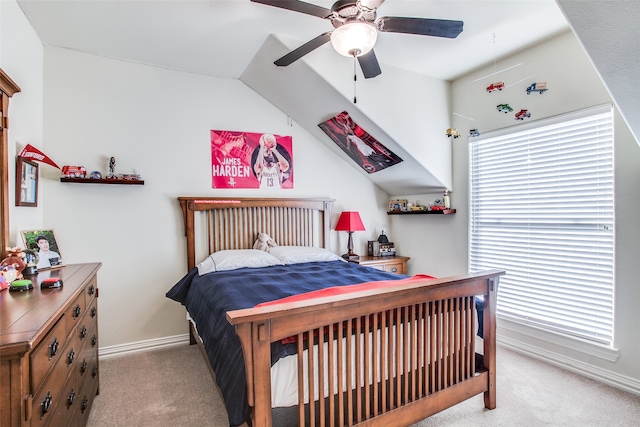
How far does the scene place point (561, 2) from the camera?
1.27 meters

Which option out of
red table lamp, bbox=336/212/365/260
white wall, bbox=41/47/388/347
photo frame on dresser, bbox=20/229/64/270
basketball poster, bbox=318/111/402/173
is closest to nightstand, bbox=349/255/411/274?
red table lamp, bbox=336/212/365/260

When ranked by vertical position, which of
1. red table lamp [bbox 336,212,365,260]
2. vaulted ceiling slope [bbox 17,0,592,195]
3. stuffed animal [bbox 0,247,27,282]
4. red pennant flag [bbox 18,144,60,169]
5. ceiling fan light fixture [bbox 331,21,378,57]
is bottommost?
stuffed animal [bbox 0,247,27,282]

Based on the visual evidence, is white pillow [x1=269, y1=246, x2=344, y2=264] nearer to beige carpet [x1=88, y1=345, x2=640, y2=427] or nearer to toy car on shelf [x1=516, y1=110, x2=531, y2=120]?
beige carpet [x1=88, y1=345, x2=640, y2=427]

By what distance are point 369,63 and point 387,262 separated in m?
2.38

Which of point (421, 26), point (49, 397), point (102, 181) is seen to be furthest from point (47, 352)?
point (421, 26)

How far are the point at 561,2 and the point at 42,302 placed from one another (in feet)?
7.98

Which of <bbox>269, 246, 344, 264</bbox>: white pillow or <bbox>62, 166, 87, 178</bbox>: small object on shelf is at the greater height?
<bbox>62, 166, 87, 178</bbox>: small object on shelf

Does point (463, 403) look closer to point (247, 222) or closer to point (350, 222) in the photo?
point (350, 222)

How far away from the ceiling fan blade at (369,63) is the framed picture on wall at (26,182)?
2.39 m

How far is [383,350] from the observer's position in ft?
5.35

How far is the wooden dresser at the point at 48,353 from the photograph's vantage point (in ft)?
3.07

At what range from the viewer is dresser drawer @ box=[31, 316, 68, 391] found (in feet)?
3.48

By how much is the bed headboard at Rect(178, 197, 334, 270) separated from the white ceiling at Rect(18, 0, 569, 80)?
54.5 inches

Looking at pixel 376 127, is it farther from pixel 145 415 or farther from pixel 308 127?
pixel 145 415
